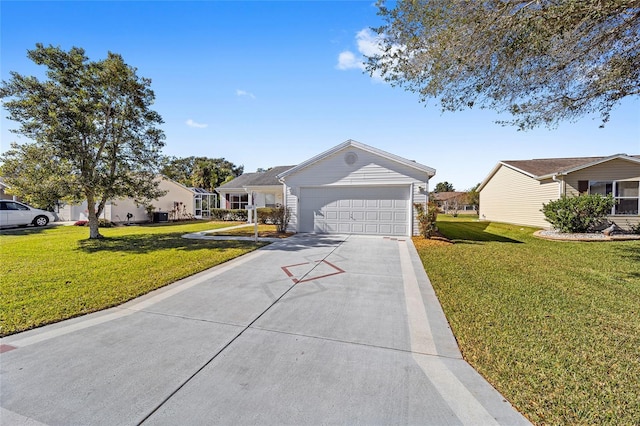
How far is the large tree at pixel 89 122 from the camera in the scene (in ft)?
30.5

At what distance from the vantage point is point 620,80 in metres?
6.16

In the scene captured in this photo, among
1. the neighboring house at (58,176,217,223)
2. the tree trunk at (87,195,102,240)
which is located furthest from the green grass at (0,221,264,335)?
the neighboring house at (58,176,217,223)

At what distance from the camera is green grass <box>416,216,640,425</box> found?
2.26 meters

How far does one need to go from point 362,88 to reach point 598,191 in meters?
14.0

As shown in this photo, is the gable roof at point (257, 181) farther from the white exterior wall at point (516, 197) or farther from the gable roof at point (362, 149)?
the white exterior wall at point (516, 197)

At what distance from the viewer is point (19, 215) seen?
51.1 feet

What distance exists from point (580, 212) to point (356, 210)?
34.0ft

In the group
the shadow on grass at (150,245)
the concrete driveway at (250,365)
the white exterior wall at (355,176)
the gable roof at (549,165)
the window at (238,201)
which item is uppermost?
the gable roof at (549,165)

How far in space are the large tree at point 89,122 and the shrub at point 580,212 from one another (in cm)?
1917

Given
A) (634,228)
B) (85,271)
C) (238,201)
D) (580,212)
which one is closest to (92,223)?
(85,271)

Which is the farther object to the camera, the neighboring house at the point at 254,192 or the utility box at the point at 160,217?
the utility box at the point at 160,217

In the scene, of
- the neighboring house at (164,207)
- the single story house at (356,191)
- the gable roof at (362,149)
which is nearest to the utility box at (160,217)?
the neighboring house at (164,207)

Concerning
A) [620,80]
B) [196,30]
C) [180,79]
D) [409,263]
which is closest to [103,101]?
[180,79]

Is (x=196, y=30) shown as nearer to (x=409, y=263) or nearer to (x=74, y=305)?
(x=74, y=305)
